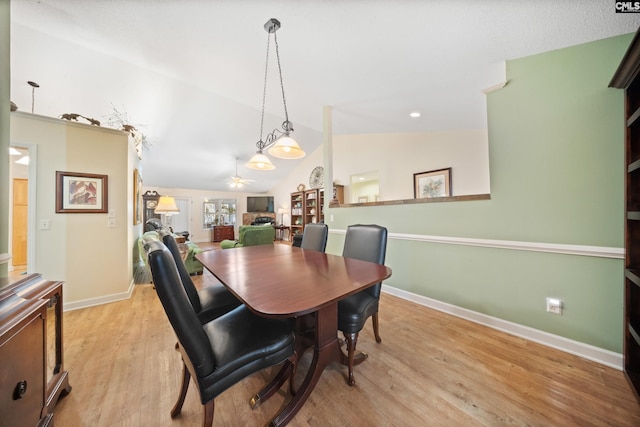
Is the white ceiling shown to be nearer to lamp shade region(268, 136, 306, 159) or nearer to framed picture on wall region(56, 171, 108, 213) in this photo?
lamp shade region(268, 136, 306, 159)

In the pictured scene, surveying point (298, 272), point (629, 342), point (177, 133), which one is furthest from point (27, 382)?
point (177, 133)

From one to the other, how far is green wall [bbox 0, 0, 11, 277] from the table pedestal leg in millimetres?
1514

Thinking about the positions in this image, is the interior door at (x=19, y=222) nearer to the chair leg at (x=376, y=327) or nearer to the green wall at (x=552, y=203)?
the chair leg at (x=376, y=327)

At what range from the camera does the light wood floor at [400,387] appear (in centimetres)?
114

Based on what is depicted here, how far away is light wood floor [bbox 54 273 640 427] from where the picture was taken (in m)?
1.14

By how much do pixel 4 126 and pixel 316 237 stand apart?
215 cm

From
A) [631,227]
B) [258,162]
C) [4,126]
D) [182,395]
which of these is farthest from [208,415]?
[631,227]

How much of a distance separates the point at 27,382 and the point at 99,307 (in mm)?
2227

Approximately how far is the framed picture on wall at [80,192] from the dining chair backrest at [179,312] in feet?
8.68

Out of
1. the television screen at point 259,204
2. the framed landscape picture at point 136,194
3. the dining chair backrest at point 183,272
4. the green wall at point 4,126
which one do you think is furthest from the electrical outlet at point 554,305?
the television screen at point 259,204

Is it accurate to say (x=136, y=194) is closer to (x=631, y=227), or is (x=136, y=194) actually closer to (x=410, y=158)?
(x=410, y=158)

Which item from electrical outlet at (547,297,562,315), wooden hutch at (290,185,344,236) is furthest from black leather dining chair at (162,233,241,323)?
wooden hutch at (290,185,344,236)

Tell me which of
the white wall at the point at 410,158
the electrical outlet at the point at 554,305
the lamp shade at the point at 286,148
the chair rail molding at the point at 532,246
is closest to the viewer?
the chair rail molding at the point at 532,246

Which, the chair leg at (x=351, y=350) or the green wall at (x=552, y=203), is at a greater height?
the green wall at (x=552, y=203)
